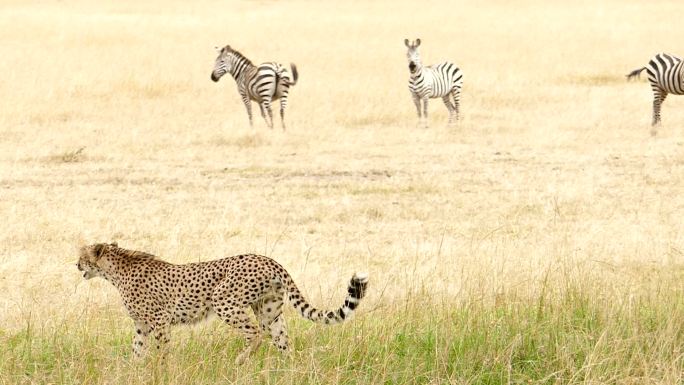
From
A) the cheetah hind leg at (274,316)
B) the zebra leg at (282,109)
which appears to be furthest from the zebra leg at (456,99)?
the cheetah hind leg at (274,316)

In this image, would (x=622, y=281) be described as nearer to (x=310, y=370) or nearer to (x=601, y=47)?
(x=310, y=370)

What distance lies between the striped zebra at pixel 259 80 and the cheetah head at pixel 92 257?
11751 millimetres

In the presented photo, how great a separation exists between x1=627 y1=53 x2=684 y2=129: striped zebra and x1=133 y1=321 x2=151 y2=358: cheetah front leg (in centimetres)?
1313

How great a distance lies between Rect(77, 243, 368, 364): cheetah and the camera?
502cm

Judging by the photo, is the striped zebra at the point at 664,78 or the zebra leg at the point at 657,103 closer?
the zebra leg at the point at 657,103

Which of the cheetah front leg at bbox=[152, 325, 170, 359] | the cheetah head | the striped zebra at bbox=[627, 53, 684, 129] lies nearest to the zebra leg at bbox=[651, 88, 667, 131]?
the striped zebra at bbox=[627, 53, 684, 129]

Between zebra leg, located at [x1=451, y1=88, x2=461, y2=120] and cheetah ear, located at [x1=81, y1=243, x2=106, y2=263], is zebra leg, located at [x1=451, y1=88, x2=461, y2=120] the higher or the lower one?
the higher one

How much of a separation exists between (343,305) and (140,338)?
3.66ft

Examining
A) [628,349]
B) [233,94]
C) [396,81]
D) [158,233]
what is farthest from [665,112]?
[628,349]

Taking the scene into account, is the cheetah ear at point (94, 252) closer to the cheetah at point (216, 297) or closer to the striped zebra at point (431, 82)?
the cheetah at point (216, 297)

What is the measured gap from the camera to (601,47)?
2834 cm

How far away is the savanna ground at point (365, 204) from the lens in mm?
5094

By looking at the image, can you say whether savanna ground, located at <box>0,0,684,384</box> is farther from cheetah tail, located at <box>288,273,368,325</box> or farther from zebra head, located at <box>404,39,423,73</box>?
zebra head, located at <box>404,39,423,73</box>

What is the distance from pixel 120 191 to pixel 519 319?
23.8 ft
